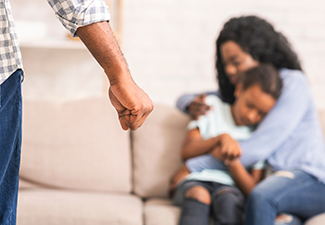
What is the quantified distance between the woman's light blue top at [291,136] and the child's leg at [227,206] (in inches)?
5.9

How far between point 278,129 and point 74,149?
0.83 m

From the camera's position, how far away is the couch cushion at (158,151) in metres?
1.48

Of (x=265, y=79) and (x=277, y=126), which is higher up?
(x=265, y=79)

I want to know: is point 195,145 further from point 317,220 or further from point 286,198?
point 317,220

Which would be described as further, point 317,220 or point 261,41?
point 261,41

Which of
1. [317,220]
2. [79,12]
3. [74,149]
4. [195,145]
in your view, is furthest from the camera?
[74,149]

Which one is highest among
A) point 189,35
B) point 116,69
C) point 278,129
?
point 116,69

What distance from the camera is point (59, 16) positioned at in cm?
59

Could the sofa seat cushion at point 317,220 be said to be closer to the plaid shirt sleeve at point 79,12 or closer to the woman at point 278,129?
the woman at point 278,129

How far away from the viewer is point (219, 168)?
136 cm

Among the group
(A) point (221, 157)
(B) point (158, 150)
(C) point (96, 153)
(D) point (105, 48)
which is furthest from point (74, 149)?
Result: (D) point (105, 48)

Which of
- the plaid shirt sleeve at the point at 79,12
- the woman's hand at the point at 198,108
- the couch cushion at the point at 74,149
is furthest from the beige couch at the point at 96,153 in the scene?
the plaid shirt sleeve at the point at 79,12

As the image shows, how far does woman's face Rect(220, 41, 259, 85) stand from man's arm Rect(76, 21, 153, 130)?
96 centimetres

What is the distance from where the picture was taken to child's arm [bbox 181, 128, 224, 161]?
1326 millimetres
